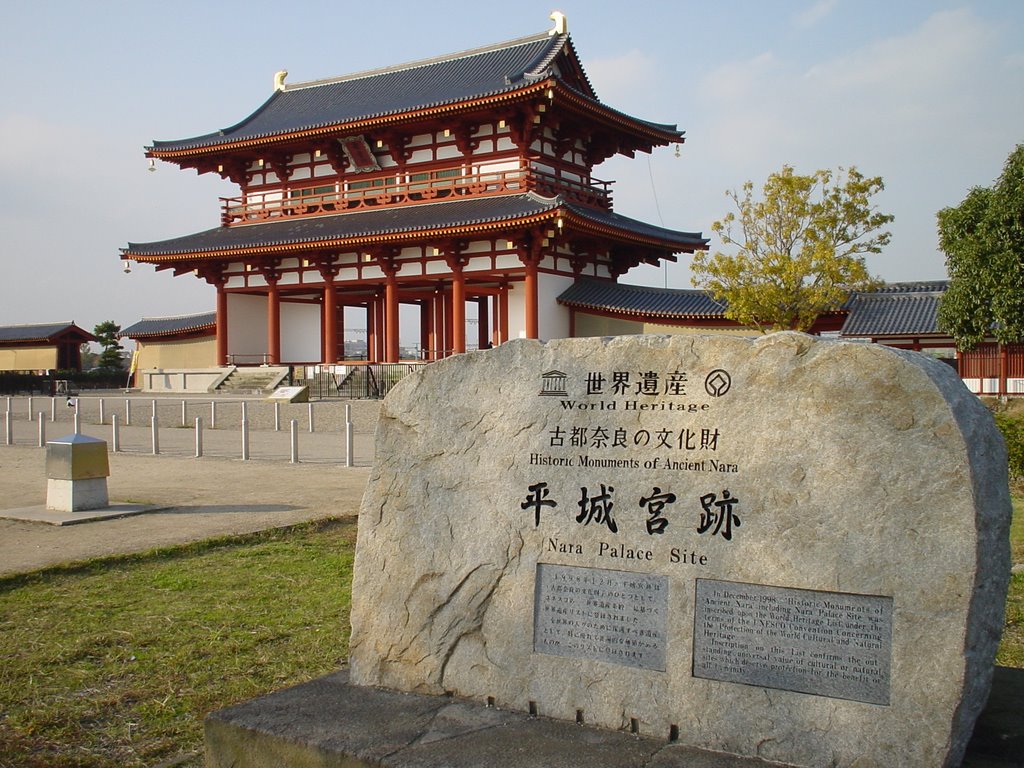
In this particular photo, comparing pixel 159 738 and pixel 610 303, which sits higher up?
pixel 610 303

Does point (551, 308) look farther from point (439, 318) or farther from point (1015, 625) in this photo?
point (1015, 625)

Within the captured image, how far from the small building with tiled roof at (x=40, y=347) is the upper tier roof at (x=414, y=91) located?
1466cm

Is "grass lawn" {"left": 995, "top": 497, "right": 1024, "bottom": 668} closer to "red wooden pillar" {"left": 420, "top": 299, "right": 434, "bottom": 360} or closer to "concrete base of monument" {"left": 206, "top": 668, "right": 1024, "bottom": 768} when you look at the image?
"concrete base of monument" {"left": 206, "top": 668, "right": 1024, "bottom": 768}

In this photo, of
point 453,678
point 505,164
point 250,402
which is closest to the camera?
point 453,678

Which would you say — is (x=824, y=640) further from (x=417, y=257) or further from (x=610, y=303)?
(x=417, y=257)

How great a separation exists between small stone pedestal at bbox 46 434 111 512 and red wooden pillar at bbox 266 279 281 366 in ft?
62.1

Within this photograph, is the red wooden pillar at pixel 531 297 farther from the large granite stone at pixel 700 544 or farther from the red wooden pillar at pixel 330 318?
the large granite stone at pixel 700 544

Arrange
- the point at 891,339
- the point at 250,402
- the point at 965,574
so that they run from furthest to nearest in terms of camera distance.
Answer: the point at 250,402 < the point at 891,339 < the point at 965,574

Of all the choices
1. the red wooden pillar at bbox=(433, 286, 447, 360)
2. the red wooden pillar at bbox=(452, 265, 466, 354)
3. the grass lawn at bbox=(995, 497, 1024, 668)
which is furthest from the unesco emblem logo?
the red wooden pillar at bbox=(433, 286, 447, 360)

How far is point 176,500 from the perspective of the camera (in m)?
9.96

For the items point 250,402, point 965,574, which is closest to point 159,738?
point 965,574

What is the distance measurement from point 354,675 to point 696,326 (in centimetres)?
2085

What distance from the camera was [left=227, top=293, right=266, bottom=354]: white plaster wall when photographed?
29297 millimetres

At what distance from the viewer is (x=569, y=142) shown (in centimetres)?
2577
